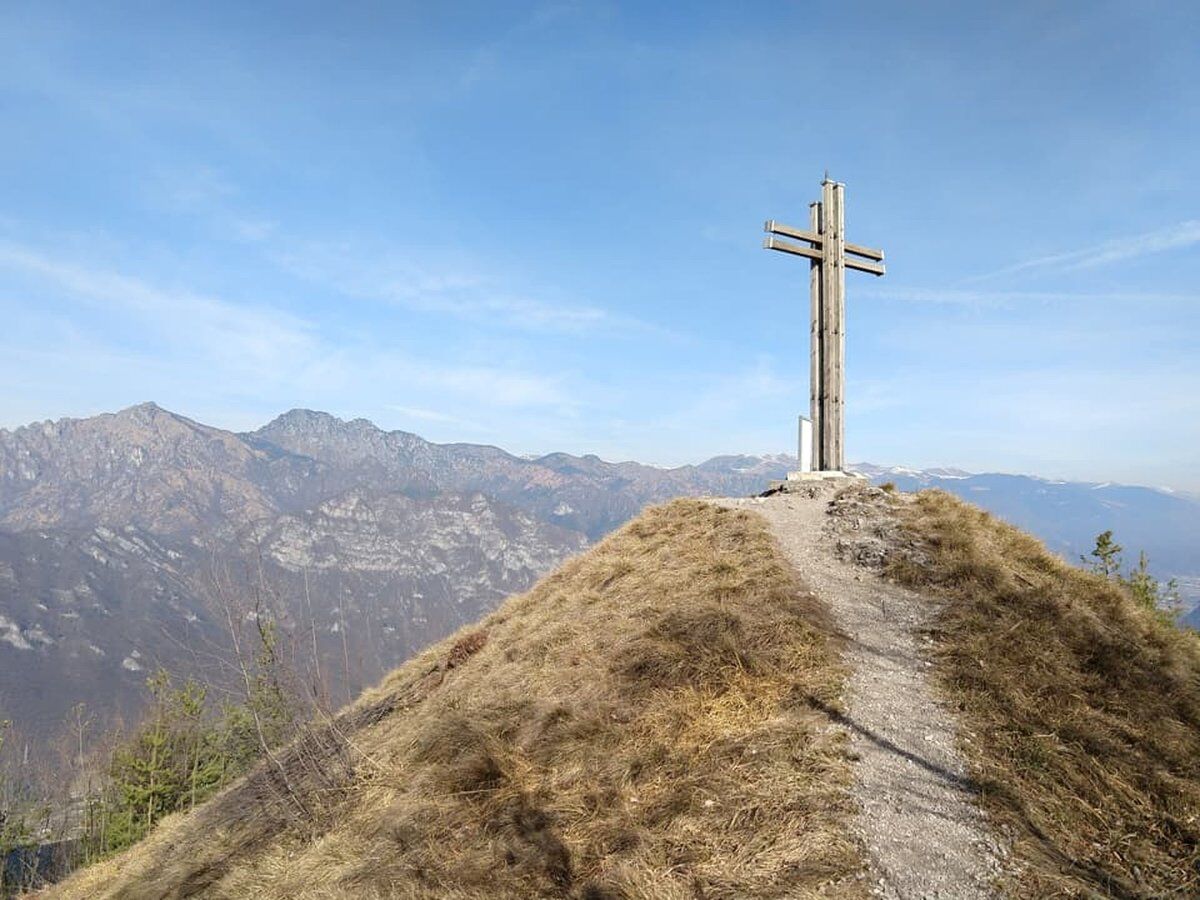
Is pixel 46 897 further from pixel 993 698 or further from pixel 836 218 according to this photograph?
pixel 836 218

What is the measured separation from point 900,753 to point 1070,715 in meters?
2.02

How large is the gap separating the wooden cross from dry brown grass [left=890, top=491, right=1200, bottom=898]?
5.39 m

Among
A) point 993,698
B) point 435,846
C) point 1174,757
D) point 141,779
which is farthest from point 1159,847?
point 141,779

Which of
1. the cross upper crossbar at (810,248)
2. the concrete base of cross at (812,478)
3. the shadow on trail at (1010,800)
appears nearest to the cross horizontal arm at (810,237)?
the cross upper crossbar at (810,248)

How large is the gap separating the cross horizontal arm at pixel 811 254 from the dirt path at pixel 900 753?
24.3 feet

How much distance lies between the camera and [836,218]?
16219mm

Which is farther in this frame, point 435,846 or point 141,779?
point 141,779

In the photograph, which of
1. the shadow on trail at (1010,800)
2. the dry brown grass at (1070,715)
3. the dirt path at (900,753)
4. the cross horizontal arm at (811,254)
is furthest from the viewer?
the cross horizontal arm at (811,254)

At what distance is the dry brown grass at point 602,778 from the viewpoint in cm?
578

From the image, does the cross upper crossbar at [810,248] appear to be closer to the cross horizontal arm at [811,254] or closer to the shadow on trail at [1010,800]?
the cross horizontal arm at [811,254]

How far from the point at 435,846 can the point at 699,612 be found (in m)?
4.56

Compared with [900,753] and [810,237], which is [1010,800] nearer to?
[900,753]

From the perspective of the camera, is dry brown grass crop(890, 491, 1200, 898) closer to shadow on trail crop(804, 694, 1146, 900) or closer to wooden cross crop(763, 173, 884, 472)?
shadow on trail crop(804, 694, 1146, 900)

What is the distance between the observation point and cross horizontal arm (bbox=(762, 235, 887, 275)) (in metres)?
15.4
